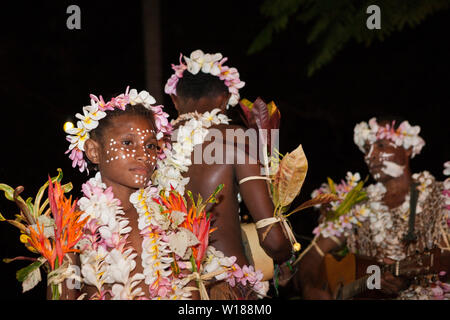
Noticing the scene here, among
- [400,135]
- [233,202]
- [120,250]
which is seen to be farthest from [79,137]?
[400,135]

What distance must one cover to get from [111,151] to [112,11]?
475cm

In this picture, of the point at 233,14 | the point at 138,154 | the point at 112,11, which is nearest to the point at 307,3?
the point at 233,14

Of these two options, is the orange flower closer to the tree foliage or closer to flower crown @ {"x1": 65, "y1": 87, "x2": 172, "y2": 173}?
flower crown @ {"x1": 65, "y1": 87, "x2": 172, "y2": 173}

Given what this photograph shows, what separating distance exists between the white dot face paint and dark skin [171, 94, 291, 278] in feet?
6.52

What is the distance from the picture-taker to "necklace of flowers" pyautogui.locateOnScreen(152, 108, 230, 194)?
2705 millimetres

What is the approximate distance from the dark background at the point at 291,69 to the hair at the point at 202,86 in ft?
10.2

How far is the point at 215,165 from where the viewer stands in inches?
113

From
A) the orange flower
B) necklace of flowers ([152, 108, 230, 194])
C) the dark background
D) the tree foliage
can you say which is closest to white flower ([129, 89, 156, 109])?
necklace of flowers ([152, 108, 230, 194])

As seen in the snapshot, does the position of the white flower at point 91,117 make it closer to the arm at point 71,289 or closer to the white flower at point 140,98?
the white flower at point 140,98

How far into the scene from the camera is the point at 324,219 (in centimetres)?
488

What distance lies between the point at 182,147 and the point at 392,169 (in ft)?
7.33

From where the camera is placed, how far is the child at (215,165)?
273 cm

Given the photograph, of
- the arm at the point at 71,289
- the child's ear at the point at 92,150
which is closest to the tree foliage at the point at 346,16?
the child's ear at the point at 92,150

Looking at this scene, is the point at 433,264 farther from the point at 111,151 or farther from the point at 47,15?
the point at 47,15
